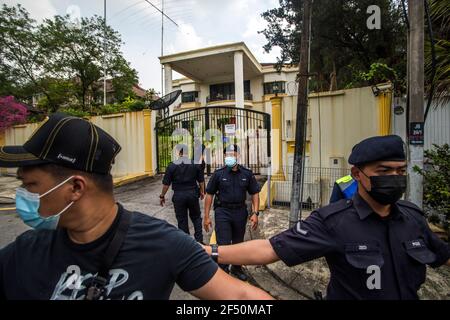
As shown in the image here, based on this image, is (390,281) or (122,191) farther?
(122,191)

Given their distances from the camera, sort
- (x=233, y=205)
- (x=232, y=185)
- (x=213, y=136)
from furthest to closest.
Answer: (x=213, y=136), (x=232, y=185), (x=233, y=205)

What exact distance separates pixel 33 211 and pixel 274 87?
938 inches

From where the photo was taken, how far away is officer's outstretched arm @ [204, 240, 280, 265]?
1.63 metres

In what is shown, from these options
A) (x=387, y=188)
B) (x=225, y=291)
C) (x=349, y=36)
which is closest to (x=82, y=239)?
(x=225, y=291)

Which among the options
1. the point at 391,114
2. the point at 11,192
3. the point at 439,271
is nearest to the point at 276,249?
the point at 439,271

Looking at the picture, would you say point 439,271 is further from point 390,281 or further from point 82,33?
point 82,33

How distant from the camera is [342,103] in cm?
706

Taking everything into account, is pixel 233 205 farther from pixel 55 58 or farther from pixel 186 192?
pixel 55 58

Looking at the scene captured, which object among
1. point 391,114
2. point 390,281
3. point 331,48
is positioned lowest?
point 390,281

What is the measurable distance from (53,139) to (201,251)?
2.36 feet

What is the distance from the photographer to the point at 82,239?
1149 mm

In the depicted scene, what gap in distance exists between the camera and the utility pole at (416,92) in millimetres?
3475

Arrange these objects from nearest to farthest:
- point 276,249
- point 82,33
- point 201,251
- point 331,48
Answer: point 201,251 < point 276,249 < point 331,48 < point 82,33

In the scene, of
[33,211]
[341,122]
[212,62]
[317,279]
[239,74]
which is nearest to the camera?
[33,211]
